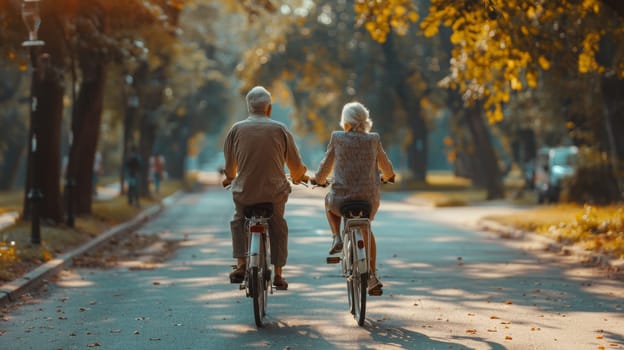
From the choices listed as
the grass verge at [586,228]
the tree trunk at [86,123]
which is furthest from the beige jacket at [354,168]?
the tree trunk at [86,123]

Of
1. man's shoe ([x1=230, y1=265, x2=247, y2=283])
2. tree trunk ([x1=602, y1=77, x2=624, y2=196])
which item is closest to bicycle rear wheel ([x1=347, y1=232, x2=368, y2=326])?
man's shoe ([x1=230, y1=265, x2=247, y2=283])

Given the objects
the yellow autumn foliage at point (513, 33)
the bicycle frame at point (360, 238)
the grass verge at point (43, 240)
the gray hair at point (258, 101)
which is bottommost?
the grass verge at point (43, 240)

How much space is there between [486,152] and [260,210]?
3128 centimetres

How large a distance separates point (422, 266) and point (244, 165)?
598 cm

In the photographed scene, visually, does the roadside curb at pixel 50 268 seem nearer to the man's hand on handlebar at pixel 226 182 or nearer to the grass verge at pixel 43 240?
the grass verge at pixel 43 240

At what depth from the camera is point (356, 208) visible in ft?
32.1

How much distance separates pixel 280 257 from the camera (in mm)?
10000

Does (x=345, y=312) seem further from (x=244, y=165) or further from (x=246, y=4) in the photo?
(x=246, y=4)

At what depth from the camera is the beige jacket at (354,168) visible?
391 inches

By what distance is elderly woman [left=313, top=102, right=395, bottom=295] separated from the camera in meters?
9.94

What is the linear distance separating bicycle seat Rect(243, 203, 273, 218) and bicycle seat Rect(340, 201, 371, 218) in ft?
1.97

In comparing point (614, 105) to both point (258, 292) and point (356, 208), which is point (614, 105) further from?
point (258, 292)

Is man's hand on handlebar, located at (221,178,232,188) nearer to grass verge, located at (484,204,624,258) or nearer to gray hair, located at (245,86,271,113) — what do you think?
gray hair, located at (245,86,271,113)

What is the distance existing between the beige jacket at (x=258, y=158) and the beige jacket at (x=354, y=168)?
42 cm
